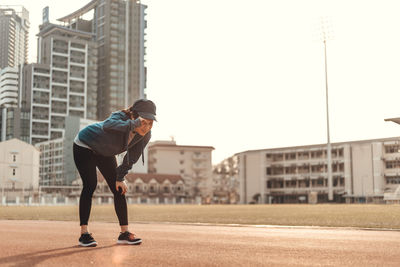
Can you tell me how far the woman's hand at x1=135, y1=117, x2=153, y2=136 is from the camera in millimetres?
6496

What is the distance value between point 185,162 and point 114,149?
12799 centimetres

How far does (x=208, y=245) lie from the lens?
682 centimetres

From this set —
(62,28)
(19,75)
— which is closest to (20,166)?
(19,75)

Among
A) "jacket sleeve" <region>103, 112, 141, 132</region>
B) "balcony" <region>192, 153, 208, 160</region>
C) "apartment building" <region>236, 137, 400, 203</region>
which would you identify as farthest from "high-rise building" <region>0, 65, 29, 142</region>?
"jacket sleeve" <region>103, 112, 141, 132</region>

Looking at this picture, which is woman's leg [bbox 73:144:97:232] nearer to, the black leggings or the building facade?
the black leggings

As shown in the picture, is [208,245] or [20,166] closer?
[208,245]

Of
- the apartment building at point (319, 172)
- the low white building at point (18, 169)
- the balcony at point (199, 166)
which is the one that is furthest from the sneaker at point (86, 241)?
the balcony at point (199, 166)

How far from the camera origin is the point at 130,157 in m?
6.71

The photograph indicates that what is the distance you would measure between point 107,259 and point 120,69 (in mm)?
151349

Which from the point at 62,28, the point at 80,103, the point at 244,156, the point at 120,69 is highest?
the point at 62,28

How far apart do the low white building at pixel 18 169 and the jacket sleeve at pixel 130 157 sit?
9147cm

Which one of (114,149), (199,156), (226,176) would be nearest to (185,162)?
(199,156)

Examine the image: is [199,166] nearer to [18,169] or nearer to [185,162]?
[185,162]

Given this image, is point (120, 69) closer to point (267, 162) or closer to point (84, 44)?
point (84, 44)
